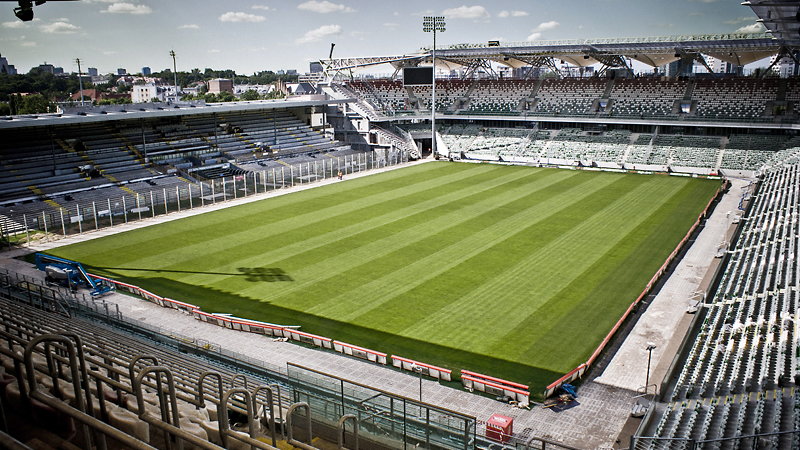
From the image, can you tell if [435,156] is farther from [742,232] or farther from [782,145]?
[742,232]

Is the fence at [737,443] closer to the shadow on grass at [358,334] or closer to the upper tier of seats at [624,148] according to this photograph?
the shadow on grass at [358,334]

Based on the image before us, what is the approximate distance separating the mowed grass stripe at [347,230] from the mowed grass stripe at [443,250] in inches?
101

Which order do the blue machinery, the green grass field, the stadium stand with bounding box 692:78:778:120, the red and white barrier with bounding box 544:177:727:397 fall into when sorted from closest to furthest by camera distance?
the red and white barrier with bounding box 544:177:727:397
the green grass field
the blue machinery
the stadium stand with bounding box 692:78:778:120

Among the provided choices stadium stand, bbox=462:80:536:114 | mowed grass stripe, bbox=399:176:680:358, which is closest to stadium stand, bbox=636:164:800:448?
mowed grass stripe, bbox=399:176:680:358

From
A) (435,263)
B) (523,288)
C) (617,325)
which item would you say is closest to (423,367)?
(617,325)

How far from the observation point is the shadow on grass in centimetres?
1695

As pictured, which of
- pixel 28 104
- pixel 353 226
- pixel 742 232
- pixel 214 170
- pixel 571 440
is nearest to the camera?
pixel 571 440

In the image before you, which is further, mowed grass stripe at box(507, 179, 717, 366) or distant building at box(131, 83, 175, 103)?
distant building at box(131, 83, 175, 103)

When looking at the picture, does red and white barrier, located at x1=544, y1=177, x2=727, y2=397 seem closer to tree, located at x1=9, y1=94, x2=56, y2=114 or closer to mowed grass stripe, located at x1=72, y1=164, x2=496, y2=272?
mowed grass stripe, located at x1=72, y1=164, x2=496, y2=272

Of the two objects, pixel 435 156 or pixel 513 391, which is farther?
pixel 435 156

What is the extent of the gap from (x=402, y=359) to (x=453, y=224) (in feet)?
54.1

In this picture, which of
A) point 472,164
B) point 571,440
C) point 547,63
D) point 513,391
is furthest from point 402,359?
point 547,63

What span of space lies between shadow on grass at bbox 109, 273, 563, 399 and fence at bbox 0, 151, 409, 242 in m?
11.1

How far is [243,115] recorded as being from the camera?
5712 centimetres
